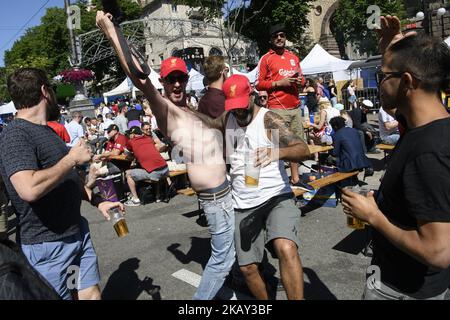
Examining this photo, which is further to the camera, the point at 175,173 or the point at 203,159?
the point at 175,173

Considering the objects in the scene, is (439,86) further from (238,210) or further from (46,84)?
(46,84)

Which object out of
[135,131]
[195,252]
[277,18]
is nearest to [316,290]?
[195,252]

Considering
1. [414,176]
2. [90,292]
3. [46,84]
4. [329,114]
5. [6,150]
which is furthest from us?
[329,114]

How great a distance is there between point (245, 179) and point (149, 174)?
17.3ft

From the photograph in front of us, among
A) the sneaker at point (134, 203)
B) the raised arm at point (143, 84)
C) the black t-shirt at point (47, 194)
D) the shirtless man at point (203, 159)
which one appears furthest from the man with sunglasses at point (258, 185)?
the sneaker at point (134, 203)

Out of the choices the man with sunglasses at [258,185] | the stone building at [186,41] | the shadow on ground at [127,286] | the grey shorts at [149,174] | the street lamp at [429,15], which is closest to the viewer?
the man with sunglasses at [258,185]

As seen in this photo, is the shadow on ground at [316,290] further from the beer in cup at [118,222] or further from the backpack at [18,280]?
the backpack at [18,280]

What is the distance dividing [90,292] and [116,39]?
5.85 ft

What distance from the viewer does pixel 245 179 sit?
2695mm

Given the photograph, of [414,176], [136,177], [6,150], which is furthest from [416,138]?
[136,177]

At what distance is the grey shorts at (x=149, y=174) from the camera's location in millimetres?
7664

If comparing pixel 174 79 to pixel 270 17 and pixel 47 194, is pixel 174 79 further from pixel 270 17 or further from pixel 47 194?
pixel 270 17

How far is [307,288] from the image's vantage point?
12.0ft

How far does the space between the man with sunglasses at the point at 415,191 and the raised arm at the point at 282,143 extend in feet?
3.27
